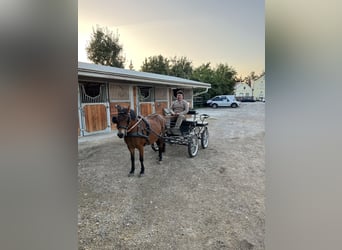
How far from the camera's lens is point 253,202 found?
2.64 metres

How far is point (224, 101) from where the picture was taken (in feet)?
63.6

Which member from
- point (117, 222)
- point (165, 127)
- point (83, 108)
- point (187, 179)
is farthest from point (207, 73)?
point (117, 222)

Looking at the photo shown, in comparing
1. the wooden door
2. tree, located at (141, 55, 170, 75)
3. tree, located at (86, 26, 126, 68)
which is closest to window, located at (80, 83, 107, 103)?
the wooden door

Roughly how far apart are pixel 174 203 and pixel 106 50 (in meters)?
19.0

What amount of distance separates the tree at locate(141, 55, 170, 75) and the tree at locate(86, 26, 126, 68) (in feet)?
8.14

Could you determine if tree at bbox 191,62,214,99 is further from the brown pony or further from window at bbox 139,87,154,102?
the brown pony

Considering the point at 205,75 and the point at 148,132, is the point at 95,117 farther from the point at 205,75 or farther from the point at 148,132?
the point at 205,75

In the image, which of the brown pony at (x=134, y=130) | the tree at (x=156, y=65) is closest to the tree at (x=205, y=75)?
the tree at (x=156, y=65)

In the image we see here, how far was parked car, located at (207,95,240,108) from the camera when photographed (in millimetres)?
19266

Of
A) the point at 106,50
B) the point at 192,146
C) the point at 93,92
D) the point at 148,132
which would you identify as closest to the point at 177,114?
the point at 192,146

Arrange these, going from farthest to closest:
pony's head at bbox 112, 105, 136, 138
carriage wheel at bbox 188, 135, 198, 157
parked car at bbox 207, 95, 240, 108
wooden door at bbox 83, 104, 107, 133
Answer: parked car at bbox 207, 95, 240, 108 → wooden door at bbox 83, 104, 107, 133 → carriage wheel at bbox 188, 135, 198, 157 → pony's head at bbox 112, 105, 136, 138

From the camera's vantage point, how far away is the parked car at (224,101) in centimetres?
1927
